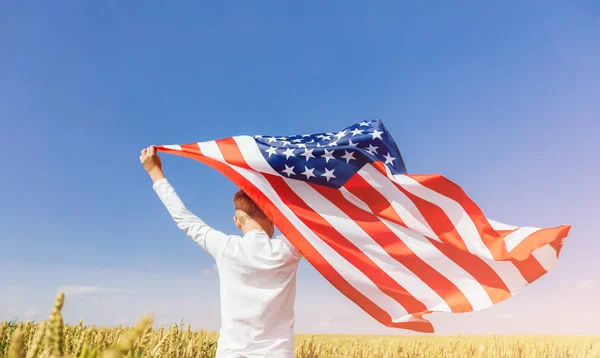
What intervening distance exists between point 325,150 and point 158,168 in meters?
1.90

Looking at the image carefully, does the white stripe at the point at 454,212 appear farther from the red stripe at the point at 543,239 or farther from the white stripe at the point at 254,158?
the white stripe at the point at 254,158

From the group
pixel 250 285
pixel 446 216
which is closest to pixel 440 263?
pixel 446 216

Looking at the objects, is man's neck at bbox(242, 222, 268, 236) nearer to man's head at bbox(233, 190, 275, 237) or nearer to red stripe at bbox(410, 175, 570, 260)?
man's head at bbox(233, 190, 275, 237)

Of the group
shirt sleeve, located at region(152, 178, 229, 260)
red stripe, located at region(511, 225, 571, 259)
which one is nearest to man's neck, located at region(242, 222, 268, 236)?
shirt sleeve, located at region(152, 178, 229, 260)

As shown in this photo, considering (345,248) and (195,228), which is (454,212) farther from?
(195,228)

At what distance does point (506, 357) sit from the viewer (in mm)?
11344

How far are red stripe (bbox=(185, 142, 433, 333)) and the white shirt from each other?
579mm

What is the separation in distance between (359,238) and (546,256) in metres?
2.07

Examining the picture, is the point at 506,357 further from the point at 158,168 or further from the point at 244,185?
the point at 158,168

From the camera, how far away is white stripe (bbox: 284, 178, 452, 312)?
6.16 meters

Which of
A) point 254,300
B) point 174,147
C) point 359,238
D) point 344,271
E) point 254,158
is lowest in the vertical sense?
point 254,300

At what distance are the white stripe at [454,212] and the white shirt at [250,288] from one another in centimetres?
194

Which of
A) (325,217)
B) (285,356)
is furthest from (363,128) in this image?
(285,356)

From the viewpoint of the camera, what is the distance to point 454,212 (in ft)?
20.7
